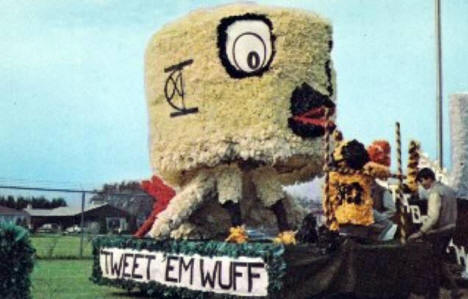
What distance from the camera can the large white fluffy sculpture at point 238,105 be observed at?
10648mm

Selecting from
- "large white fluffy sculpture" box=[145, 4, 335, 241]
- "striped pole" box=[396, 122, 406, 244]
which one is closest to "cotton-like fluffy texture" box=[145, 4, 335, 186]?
"large white fluffy sculpture" box=[145, 4, 335, 241]

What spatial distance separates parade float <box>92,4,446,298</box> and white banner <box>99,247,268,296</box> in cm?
1

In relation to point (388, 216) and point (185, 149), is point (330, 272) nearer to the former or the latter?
point (388, 216)

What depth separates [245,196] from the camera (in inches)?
464

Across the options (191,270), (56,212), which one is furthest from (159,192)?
(56,212)

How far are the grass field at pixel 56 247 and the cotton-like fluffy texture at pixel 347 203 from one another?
6886mm

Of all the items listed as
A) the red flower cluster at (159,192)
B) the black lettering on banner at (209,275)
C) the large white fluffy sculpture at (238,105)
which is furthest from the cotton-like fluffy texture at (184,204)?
the black lettering on banner at (209,275)

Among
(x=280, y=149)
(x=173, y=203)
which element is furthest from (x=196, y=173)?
(x=280, y=149)

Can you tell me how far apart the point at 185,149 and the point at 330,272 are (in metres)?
3.70

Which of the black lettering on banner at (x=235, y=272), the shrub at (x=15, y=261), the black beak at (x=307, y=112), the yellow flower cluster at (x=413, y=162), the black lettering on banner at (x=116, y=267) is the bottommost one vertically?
the black lettering on banner at (x=116, y=267)

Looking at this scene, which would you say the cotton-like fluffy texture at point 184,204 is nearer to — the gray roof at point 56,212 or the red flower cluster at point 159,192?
the red flower cluster at point 159,192

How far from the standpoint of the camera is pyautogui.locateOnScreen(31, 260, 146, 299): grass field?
10.9 meters

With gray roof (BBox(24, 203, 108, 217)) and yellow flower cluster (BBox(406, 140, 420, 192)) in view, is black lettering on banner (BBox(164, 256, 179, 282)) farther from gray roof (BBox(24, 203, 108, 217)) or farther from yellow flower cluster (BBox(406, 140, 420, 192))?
gray roof (BBox(24, 203, 108, 217))

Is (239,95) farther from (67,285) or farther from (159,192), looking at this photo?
(67,285)
